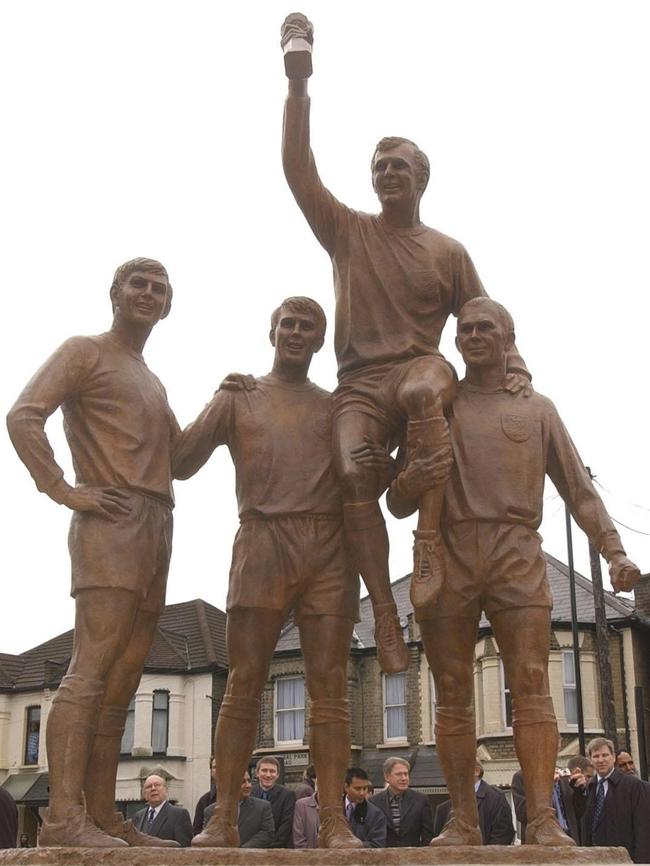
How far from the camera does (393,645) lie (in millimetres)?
5969

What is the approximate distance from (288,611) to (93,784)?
4.35 feet

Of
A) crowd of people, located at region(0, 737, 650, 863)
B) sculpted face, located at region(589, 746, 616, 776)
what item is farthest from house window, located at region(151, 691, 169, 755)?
sculpted face, located at region(589, 746, 616, 776)

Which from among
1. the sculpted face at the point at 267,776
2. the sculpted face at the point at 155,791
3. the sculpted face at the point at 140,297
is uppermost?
the sculpted face at the point at 140,297

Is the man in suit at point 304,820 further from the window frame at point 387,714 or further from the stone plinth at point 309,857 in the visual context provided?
the window frame at point 387,714

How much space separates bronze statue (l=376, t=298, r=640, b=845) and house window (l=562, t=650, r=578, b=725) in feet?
80.9

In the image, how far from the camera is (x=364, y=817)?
30.1 ft

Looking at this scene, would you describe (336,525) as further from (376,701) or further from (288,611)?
(376,701)

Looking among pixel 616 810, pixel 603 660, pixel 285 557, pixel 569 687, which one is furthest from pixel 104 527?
pixel 569 687

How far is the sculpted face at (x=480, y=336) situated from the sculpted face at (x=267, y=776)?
5.15 m

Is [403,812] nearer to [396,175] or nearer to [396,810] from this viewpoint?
[396,810]

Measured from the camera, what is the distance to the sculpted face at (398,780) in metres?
9.62

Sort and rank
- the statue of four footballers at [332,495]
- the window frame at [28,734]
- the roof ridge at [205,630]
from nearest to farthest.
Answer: the statue of four footballers at [332,495] → the roof ridge at [205,630] → the window frame at [28,734]

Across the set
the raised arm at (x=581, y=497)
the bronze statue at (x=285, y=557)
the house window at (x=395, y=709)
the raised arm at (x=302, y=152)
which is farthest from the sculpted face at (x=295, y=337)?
the house window at (x=395, y=709)

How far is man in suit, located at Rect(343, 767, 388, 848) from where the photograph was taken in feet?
29.7
